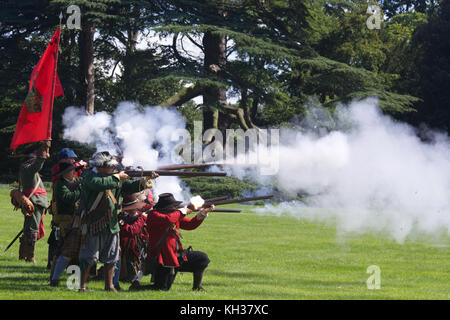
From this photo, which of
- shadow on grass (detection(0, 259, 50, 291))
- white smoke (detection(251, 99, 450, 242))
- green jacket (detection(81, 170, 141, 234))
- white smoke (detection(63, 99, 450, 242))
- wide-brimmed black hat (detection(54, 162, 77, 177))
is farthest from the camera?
white smoke (detection(251, 99, 450, 242))

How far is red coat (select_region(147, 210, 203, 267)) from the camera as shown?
9031 millimetres

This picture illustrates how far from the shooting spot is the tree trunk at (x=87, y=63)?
35031mm

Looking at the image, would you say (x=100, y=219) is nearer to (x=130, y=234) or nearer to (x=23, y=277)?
(x=130, y=234)

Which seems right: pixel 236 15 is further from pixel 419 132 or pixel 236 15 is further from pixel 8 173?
pixel 8 173

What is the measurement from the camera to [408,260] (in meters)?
13.9

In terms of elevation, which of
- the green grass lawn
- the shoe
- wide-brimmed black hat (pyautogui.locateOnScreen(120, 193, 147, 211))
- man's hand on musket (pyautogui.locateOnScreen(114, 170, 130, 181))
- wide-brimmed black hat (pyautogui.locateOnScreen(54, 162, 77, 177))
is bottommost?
the green grass lawn

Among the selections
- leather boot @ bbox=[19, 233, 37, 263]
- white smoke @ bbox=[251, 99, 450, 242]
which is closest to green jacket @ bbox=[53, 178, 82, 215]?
leather boot @ bbox=[19, 233, 37, 263]

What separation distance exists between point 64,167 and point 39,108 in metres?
1.06

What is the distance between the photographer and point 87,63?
35938mm

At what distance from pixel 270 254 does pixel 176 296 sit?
6008 millimetres

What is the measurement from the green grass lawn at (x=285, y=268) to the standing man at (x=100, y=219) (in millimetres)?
423

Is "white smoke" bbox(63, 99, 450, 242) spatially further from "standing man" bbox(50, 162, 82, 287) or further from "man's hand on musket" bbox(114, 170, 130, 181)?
"man's hand on musket" bbox(114, 170, 130, 181)

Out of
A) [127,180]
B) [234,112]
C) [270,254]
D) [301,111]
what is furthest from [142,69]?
[127,180]

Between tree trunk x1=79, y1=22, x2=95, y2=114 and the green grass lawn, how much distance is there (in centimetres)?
1517
